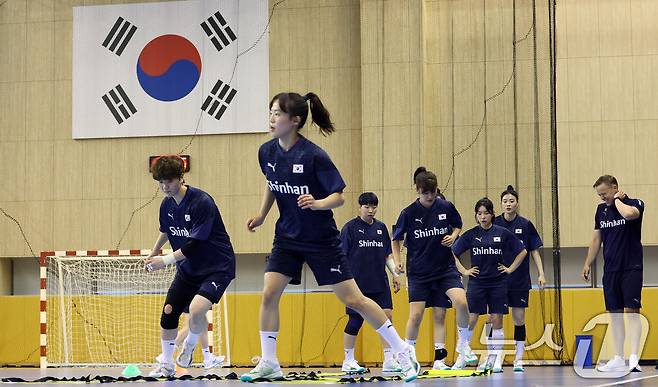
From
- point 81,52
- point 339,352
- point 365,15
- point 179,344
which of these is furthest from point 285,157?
point 81,52

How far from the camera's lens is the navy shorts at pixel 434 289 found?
10492 millimetres

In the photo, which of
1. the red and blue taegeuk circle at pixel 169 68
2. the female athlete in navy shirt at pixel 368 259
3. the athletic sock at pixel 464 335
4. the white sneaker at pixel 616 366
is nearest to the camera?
the white sneaker at pixel 616 366

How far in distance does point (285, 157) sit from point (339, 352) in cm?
783

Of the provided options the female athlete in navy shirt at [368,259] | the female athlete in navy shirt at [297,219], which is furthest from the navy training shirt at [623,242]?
the female athlete in navy shirt at [297,219]

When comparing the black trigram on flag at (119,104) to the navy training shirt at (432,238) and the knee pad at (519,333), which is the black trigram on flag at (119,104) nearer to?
the navy training shirt at (432,238)

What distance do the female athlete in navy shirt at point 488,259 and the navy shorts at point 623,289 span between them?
42.9 inches

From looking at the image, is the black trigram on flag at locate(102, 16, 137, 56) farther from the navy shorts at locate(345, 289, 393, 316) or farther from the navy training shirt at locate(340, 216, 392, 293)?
the navy shorts at locate(345, 289, 393, 316)

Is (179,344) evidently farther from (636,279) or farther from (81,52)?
(81,52)

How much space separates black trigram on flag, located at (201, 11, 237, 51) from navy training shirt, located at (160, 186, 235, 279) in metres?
8.81

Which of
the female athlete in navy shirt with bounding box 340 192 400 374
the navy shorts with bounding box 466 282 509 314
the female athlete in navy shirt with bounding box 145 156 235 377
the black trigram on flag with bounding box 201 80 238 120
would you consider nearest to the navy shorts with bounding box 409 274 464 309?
the female athlete in navy shirt with bounding box 340 192 400 374

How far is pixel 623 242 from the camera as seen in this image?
34.8 ft

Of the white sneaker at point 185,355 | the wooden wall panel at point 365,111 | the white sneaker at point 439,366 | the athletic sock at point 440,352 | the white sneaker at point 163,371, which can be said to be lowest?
the white sneaker at point 439,366

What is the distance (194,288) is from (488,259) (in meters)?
4.12

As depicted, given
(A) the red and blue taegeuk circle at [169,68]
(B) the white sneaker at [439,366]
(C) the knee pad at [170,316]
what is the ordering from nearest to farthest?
(C) the knee pad at [170,316], (B) the white sneaker at [439,366], (A) the red and blue taegeuk circle at [169,68]
